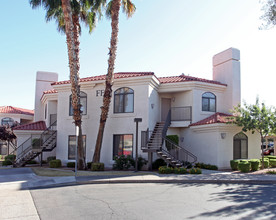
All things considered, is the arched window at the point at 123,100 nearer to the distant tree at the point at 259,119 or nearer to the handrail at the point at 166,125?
the handrail at the point at 166,125

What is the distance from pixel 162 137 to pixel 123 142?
2918 millimetres

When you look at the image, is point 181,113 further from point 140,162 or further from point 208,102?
point 140,162

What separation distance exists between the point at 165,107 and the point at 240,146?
20.0 feet

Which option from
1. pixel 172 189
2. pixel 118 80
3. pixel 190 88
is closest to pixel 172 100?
pixel 190 88

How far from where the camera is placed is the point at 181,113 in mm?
19953

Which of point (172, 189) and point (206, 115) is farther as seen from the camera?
point (206, 115)

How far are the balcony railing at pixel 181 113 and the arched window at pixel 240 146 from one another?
3408mm

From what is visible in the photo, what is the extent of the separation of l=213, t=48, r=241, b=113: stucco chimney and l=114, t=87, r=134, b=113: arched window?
7408 millimetres

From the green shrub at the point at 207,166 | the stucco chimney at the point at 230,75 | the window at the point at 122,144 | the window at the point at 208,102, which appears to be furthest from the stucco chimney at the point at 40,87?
the stucco chimney at the point at 230,75

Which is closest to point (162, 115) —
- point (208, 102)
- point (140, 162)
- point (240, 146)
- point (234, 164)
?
point (208, 102)

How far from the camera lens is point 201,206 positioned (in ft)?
25.0

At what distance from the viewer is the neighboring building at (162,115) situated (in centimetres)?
1773

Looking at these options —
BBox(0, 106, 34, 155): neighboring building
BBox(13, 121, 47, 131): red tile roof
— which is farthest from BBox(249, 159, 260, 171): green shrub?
BBox(0, 106, 34, 155): neighboring building

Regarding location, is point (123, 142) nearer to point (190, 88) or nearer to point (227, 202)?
point (190, 88)
